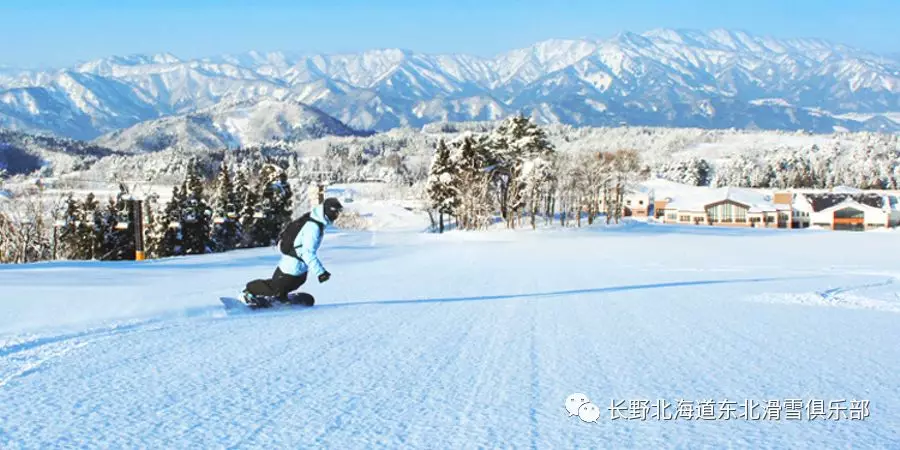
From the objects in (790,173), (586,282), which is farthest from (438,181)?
(790,173)

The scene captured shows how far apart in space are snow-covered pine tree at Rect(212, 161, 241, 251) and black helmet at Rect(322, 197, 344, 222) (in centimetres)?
4059

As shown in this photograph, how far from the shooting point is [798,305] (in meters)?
7.41

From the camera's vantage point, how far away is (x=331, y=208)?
6.36 m

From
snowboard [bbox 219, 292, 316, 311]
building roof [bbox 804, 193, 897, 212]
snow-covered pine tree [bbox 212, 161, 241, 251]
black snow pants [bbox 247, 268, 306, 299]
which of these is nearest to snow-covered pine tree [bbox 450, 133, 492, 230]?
snow-covered pine tree [bbox 212, 161, 241, 251]

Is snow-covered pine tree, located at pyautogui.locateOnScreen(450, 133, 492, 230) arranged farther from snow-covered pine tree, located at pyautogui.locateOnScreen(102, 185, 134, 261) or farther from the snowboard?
the snowboard

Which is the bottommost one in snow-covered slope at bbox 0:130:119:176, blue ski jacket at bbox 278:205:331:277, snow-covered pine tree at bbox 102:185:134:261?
snow-covered pine tree at bbox 102:185:134:261

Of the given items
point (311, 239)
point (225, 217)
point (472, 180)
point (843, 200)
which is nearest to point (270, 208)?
point (225, 217)

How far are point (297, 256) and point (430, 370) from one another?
3144 millimetres

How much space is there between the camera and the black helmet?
6.34m

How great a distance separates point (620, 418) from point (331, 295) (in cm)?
587

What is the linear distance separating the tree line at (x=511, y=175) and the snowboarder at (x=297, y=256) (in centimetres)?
3692

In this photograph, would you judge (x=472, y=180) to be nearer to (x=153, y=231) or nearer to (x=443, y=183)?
(x=443, y=183)

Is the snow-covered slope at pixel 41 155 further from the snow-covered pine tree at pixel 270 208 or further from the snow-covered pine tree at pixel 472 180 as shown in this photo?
the snow-covered pine tree at pixel 472 180

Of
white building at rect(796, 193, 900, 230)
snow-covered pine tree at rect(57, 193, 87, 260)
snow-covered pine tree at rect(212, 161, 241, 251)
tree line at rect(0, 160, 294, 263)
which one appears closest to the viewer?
tree line at rect(0, 160, 294, 263)
